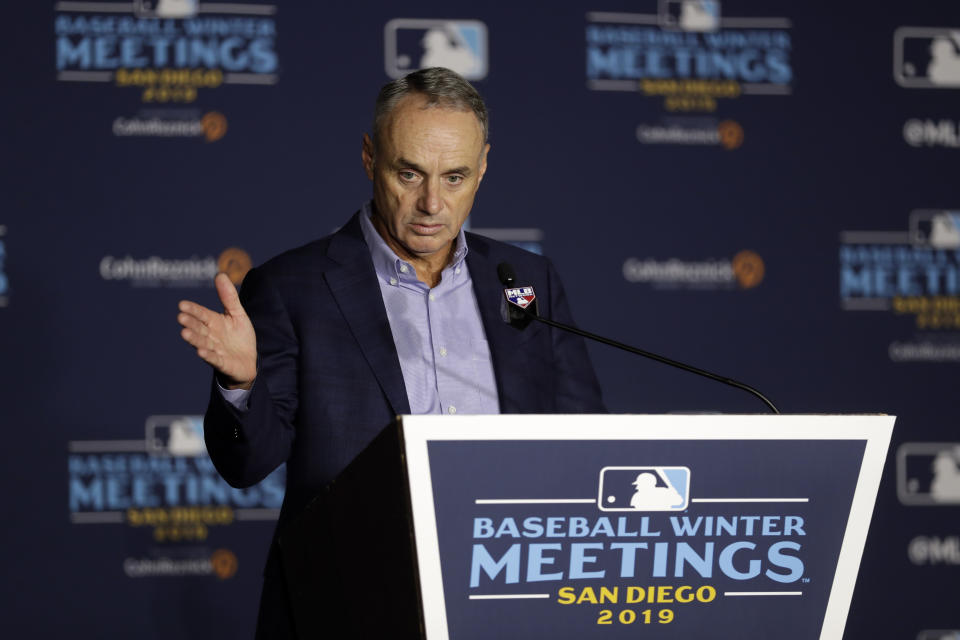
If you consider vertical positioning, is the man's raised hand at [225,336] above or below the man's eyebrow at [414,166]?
below

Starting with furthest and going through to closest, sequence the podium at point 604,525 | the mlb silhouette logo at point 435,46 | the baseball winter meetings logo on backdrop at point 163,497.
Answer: the mlb silhouette logo at point 435,46 < the baseball winter meetings logo on backdrop at point 163,497 < the podium at point 604,525

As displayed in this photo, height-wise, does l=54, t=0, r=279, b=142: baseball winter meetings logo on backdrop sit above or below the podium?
above

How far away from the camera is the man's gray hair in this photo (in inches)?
80.0

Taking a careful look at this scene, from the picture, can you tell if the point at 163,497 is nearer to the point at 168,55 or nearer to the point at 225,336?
the point at 168,55

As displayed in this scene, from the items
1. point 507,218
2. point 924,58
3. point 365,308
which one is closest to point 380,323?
point 365,308

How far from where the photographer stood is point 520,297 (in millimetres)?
1838

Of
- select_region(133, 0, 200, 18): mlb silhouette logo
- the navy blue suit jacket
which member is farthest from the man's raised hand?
select_region(133, 0, 200, 18): mlb silhouette logo

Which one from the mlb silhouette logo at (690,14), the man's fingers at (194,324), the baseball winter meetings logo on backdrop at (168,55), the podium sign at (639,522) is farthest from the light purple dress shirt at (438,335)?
the mlb silhouette logo at (690,14)

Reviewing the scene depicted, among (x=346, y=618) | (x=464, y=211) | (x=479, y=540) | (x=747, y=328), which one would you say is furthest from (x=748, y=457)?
(x=747, y=328)

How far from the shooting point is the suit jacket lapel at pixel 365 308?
190cm

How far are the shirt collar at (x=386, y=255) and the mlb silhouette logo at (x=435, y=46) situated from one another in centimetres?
177

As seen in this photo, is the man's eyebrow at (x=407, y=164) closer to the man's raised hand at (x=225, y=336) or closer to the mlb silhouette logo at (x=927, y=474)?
the man's raised hand at (x=225, y=336)

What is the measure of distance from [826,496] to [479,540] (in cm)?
47

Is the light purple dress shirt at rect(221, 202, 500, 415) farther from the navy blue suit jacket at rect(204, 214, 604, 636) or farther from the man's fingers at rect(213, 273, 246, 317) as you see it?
the man's fingers at rect(213, 273, 246, 317)
